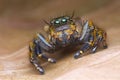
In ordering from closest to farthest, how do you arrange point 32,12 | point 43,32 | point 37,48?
point 37,48 → point 43,32 → point 32,12

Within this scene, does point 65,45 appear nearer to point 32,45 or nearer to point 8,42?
point 32,45

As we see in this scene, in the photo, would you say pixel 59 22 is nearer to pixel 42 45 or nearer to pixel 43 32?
pixel 42 45

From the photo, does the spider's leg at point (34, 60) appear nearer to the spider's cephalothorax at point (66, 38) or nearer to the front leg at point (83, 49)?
the spider's cephalothorax at point (66, 38)

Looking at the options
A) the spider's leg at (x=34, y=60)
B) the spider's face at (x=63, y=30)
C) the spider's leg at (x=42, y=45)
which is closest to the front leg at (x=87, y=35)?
the spider's face at (x=63, y=30)

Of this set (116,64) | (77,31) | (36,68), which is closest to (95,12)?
(77,31)

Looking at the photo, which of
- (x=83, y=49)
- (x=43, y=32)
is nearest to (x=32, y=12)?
(x=43, y=32)
